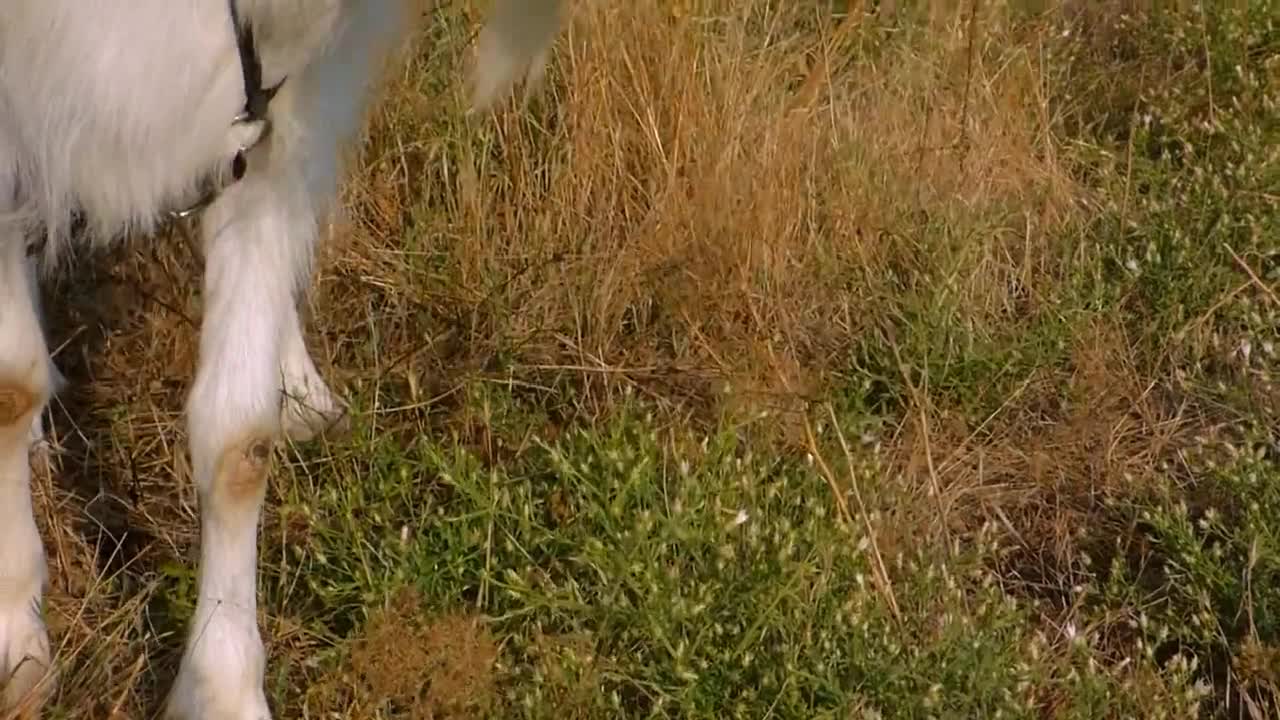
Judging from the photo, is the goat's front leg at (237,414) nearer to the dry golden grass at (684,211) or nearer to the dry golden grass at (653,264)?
the dry golden grass at (653,264)

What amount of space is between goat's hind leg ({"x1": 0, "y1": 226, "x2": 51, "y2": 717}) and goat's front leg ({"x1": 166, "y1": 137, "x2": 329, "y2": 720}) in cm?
19

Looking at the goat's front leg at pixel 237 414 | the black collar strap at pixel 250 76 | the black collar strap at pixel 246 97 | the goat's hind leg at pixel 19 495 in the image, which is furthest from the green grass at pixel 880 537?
the black collar strap at pixel 250 76

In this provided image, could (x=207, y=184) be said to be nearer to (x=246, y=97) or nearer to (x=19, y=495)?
(x=246, y=97)

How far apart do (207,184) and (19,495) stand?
537 millimetres

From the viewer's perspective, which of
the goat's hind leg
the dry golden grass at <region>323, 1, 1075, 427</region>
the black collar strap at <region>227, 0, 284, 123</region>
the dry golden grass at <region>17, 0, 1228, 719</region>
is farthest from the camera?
the dry golden grass at <region>323, 1, 1075, 427</region>

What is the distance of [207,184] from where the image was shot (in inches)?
80.0

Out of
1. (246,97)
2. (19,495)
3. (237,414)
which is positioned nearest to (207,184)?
(246,97)

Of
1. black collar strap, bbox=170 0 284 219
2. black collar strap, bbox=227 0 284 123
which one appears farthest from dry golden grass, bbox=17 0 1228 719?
black collar strap, bbox=227 0 284 123

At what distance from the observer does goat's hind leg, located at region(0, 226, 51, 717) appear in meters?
2.15

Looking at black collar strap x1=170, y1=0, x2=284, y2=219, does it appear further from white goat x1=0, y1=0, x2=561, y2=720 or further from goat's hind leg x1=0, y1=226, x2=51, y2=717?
goat's hind leg x1=0, y1=226, x2=51, y2=717

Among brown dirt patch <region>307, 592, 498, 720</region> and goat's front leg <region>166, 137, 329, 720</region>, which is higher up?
goat's front leg <region>166, 137, 329, 720</region>

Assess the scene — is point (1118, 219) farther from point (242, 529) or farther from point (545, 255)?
point (242, 529)

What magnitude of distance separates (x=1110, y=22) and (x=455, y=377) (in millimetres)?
2074

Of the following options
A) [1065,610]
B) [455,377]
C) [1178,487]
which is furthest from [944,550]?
[455,377]
